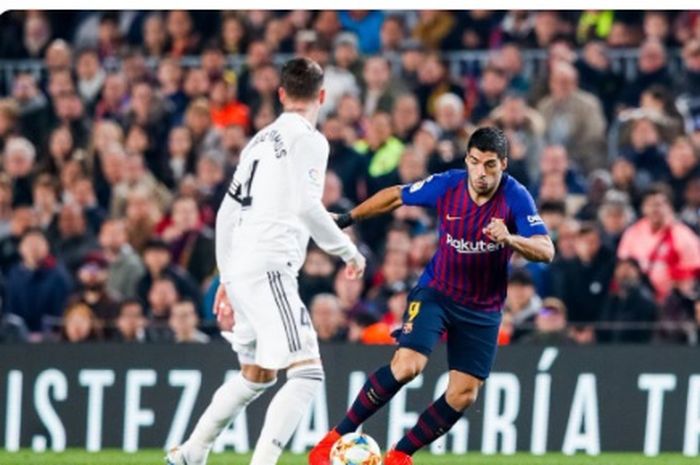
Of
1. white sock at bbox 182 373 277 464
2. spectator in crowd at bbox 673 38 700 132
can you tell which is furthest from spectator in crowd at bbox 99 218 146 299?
white sock at bbox 182 373 277 464

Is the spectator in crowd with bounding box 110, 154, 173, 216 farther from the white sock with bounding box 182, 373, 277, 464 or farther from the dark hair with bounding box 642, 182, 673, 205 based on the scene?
the white sock with bounding box 182, 373, 277, 464

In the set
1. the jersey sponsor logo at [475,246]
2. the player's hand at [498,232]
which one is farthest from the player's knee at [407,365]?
the player's hand at [498,232]

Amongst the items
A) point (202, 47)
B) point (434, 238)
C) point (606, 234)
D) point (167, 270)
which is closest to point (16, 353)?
point (167, 270)

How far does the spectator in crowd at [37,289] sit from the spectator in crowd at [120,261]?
0.39 m

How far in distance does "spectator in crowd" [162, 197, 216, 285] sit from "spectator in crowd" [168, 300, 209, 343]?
122cm

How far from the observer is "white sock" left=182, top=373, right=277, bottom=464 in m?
9.98

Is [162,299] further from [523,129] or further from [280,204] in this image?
[280,204]

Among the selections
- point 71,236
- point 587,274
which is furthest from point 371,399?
point 71,236

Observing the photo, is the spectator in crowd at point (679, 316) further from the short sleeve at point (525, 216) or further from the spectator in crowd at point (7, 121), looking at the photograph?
the spectator in crowd at point (7, 121)

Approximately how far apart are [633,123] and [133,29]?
17.4 feet

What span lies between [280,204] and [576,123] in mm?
7393

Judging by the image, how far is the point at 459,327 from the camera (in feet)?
34.7

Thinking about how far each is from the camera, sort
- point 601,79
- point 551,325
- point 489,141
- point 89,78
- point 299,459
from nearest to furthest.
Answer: point 489,141 < point 299,459 < point 551,325 < point 601,79 < point 89,78

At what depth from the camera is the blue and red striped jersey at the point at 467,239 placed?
10.4 meters
